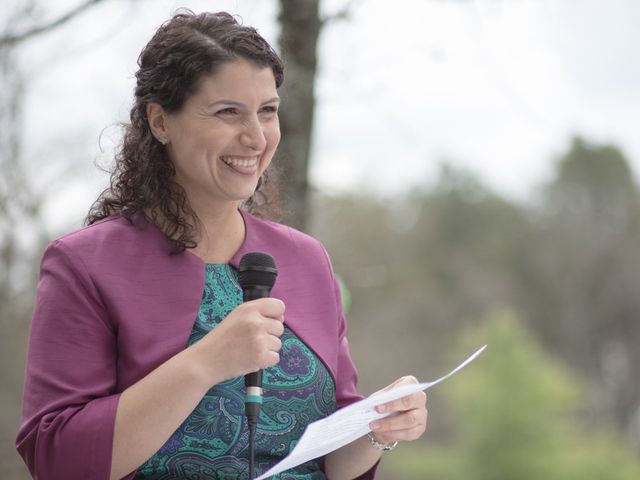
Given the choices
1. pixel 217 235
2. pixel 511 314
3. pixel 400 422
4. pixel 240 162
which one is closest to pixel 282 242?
pixel 217 235

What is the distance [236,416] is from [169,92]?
0.72m

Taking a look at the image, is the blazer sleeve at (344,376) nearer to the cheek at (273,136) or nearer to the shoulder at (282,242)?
the shoulder at (282,242)

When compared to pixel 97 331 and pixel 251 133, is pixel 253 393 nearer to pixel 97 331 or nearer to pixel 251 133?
pixel 97 331

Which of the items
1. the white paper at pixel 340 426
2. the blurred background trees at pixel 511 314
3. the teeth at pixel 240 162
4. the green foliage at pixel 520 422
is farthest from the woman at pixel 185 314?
the green foliage at pixel 520 422

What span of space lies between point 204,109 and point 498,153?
111 feet

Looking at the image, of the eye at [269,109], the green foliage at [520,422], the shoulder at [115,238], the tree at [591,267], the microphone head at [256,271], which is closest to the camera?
the microphone head at [256,271]

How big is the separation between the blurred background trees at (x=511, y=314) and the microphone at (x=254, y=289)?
802 centimetres

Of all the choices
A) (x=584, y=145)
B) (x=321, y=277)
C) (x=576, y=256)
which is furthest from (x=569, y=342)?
(x=321, y=277)

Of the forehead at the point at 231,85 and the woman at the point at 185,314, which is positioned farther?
the forehead at the point at 231,85

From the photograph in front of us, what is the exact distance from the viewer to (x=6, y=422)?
9.02 metres

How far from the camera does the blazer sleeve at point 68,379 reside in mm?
1813

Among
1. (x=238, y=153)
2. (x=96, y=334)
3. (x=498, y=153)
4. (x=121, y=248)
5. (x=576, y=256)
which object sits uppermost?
(x=238, y=153)

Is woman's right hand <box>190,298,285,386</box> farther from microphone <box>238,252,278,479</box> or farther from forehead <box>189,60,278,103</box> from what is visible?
forehead <box>189,60,278,103</box>

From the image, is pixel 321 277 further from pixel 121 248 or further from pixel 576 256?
pixel 576 256
